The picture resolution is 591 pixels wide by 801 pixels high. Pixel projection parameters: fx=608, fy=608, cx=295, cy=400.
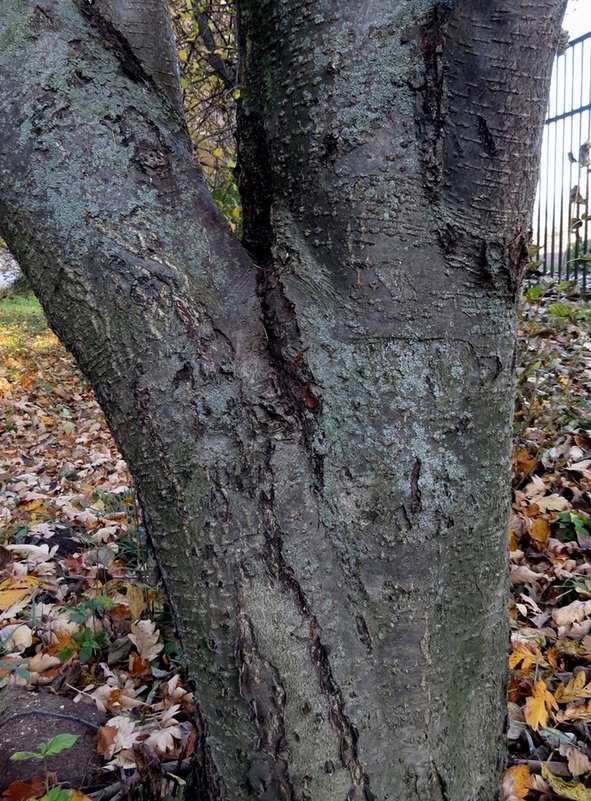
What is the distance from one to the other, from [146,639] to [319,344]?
147cm

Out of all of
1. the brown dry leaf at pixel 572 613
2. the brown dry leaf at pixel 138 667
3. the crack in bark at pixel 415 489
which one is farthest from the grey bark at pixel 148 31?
the brown dry leaf at pixel 572 613

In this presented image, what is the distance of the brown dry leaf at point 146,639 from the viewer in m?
2.06

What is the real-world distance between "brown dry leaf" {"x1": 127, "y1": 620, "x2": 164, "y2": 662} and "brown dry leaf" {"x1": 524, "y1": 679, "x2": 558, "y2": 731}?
3.85 feet

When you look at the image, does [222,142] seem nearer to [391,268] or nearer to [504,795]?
[391,268]

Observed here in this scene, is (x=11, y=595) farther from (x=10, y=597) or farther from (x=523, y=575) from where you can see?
(x=523, y=575)

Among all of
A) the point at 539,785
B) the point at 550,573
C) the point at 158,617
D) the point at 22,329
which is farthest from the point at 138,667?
the point at 22,329

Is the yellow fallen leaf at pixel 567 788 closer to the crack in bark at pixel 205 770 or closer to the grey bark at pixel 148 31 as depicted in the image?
Result: the crack in bark at pixel 205 770

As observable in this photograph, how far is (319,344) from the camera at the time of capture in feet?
3.58

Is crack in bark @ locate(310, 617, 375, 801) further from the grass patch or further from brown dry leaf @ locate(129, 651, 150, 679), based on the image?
the grass patch

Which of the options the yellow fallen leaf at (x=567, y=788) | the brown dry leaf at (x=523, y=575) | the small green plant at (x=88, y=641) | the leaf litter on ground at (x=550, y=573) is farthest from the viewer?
the brown dry leaf at (x=523, y=575)

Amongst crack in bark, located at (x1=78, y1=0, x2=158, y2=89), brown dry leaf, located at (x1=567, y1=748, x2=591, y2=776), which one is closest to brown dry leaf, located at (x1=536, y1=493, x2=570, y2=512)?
brown dry leaf, located at (x1=567, y1=748, x2=591, y2=776)

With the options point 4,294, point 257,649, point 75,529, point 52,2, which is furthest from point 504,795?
point 4,294

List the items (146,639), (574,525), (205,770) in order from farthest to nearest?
(574,525)
(146,639)
(205,770)

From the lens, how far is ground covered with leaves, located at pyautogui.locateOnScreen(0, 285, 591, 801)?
1.53m
